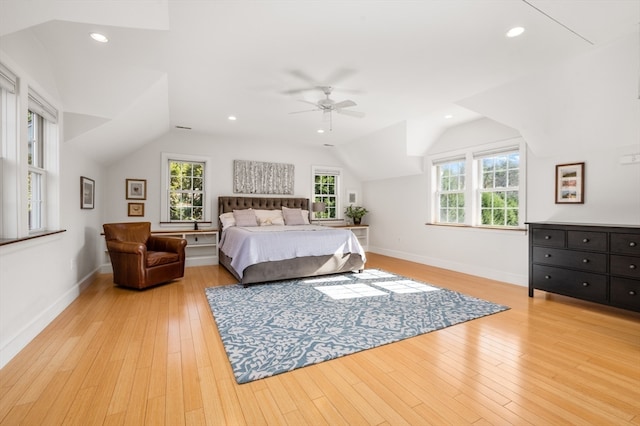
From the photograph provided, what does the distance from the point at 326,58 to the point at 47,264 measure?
11.2ft

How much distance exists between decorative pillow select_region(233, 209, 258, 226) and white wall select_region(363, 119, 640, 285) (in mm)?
3127

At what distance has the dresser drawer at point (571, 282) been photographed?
3154 mm

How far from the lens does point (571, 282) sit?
3369 millimetres

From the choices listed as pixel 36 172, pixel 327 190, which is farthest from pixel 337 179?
pixel 36 172

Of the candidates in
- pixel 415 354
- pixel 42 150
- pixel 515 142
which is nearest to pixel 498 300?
pixel 415 354

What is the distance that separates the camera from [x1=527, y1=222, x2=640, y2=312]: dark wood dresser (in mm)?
2955

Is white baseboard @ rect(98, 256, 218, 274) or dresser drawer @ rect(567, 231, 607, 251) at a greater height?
dresser drawer @ rect(567, 231, 607, 251)

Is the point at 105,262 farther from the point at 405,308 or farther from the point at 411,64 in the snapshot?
the point at 411,64

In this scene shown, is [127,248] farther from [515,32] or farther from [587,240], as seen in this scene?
[587,240]

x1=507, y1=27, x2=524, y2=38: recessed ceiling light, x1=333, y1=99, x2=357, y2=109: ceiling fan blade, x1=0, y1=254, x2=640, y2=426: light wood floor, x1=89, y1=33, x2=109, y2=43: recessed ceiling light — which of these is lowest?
x1=0, y1=254, x2=640, y2=426: light wood floor

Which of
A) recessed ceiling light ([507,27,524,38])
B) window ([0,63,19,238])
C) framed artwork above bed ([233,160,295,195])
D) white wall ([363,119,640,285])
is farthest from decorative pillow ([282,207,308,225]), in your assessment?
recessed ceiling light ([507,27,524,38])

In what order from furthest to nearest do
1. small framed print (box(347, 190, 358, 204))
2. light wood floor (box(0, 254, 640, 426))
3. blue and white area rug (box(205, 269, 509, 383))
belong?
small framed print (box(347, 190, 358, 204)) < blue and white area rug (box(205, 269, 509, 383)) < light wood floor (box(0, 254, 640, 426))

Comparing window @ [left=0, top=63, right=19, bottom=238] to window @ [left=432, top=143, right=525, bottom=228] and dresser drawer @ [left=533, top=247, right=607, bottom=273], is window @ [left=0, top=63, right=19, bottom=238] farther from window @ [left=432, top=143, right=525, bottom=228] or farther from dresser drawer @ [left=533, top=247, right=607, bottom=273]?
window @ [left=432, top=143, right=525, bottom=228]

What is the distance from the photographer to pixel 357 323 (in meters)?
2.87
